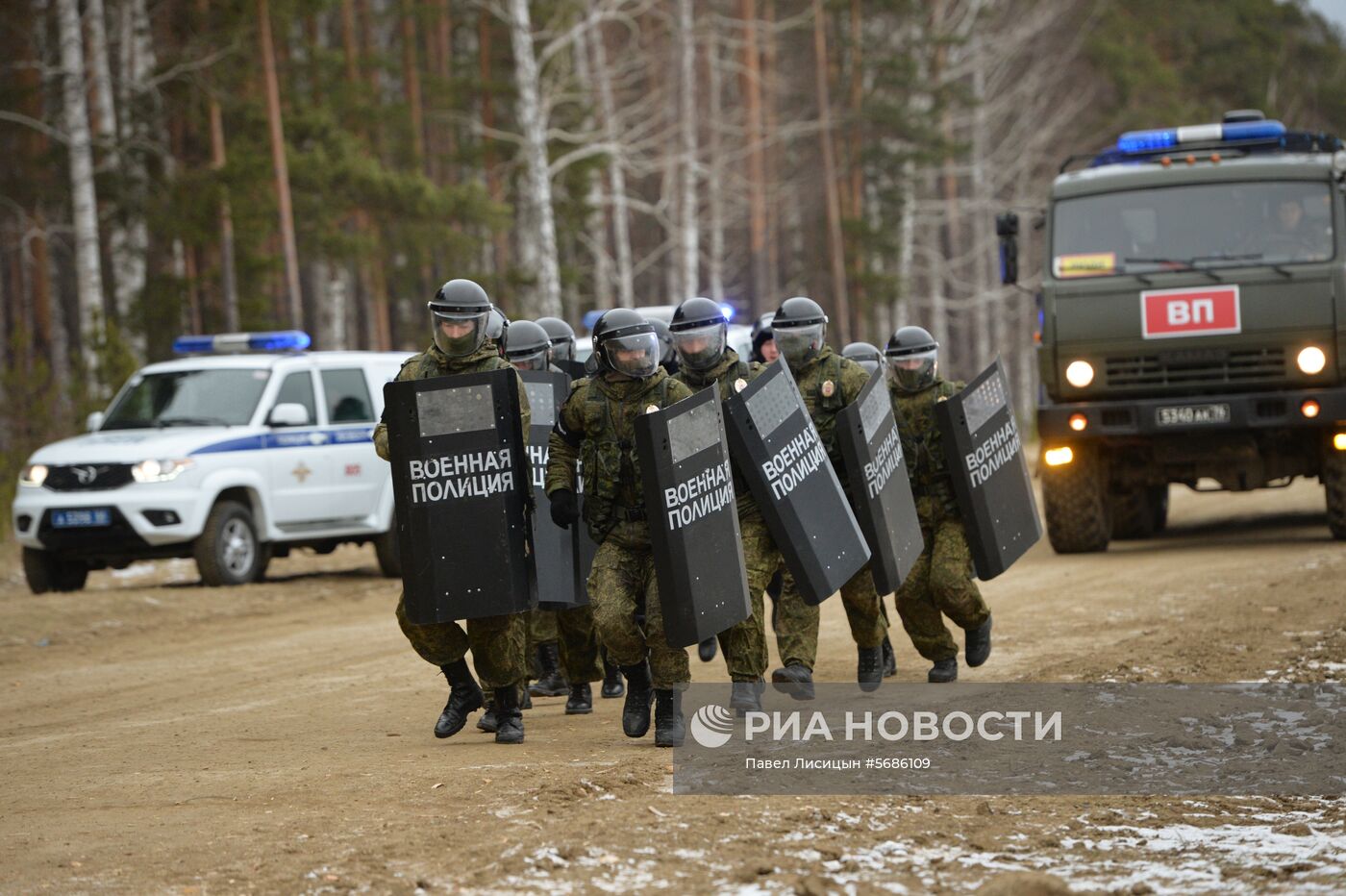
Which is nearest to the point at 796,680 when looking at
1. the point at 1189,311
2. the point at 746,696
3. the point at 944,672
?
the point at 746,696

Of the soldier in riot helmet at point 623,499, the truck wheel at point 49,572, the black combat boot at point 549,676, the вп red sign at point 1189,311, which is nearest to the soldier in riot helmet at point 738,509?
the soldier in riot helmet at point 623,499

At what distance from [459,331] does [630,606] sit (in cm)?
140

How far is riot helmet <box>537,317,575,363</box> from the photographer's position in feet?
33.2

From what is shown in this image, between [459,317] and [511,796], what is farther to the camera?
[459,317]

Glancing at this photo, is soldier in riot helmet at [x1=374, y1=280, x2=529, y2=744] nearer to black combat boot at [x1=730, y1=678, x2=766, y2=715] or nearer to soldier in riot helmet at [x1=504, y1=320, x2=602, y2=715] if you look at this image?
soldier in riot helmet at [x1=504, y1=320, x2=602, y2=715]

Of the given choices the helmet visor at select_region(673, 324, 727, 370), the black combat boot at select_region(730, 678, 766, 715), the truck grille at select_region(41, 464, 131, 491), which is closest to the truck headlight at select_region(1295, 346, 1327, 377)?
the helmet visor at select_region(673, 324, 727, 370)

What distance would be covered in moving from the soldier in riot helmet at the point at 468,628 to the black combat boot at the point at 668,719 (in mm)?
662

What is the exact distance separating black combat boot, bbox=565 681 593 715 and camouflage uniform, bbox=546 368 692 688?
1.19m

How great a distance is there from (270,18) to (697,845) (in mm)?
22880

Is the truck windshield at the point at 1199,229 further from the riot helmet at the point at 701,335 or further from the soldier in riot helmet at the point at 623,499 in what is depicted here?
the soldier in riot helmet at the point at 623,499

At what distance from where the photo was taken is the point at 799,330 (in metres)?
8.79

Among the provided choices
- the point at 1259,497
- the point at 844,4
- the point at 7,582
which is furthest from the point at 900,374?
the point at 844,4

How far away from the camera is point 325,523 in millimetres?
15836

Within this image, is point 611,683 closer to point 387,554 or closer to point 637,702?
point 637,702
